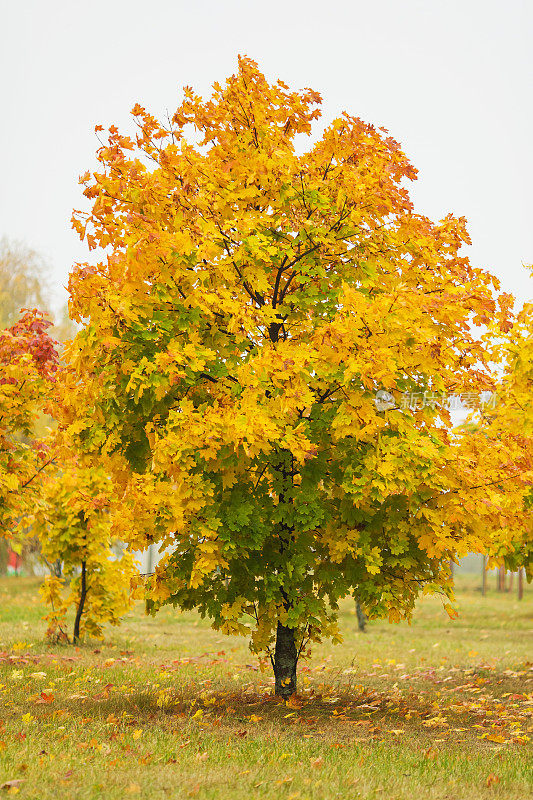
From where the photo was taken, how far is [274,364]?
6418 millimetres

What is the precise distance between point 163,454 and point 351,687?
194 inches

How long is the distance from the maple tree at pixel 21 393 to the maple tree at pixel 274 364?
7.29 feet

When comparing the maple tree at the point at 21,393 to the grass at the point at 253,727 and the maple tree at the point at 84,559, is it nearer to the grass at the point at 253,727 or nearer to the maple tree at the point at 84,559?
the grass at the point at 253,727

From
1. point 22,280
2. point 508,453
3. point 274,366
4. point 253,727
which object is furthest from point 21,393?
point 22,280

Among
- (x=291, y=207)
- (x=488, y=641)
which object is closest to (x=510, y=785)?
(x=291, y=207)

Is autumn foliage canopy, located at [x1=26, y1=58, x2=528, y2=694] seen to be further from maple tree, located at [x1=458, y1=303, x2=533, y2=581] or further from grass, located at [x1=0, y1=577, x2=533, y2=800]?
grass, located at [x1=0, y1=577, x2=533, y2=800]

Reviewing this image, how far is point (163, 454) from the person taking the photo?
20.9 ft

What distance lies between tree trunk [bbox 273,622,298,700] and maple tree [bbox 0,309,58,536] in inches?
152

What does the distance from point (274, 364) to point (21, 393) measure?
4.52m

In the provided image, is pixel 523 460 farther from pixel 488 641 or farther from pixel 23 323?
pixel 488 641

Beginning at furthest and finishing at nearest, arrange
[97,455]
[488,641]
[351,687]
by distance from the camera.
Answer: [488,641], [351,687], [97,455]

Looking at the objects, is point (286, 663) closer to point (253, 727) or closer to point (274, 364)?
point (253, 727)

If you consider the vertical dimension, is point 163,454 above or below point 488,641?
above

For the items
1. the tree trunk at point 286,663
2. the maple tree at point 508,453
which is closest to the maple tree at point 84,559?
the tree trunk at point 286,663
